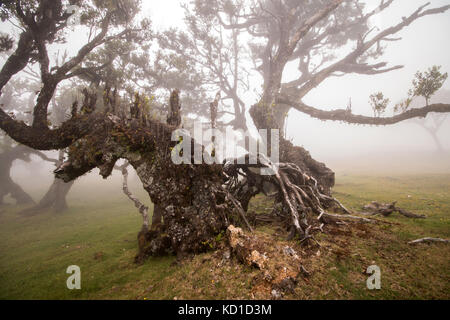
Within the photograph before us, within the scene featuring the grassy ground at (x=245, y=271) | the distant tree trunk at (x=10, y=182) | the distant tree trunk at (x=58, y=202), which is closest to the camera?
the grassy ground at (x=245, y=271)

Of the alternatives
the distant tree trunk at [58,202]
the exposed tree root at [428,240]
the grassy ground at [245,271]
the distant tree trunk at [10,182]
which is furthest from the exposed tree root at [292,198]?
the distant tree trunk at [10,182]

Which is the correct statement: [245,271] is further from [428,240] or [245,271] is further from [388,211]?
[388,211]

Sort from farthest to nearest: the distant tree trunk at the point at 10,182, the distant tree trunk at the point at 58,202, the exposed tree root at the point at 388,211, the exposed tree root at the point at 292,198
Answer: the distant tree trunk at the point at 10,182, the distant tree trunk at the point at 58,202, the exposed tree root at the point at 388,211, the exposed tree root at the point at 292,198

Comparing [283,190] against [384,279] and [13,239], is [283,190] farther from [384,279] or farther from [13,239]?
Result: [13,239]

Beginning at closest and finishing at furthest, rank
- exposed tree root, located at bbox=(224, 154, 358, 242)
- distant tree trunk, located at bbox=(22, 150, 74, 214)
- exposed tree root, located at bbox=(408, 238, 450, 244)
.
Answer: exposed tree root, located at bbox=(408, 238, 450, 244)
exposed tree root, located at bbox=(224, 154, 358, 242)
distant tree trunk, located at bbox=(22, 150, 74, 214)

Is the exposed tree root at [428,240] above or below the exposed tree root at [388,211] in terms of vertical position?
below

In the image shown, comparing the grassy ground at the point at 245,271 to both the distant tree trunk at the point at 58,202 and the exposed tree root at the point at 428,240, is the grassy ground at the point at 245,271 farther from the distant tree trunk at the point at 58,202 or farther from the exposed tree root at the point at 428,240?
the distant tree trunk at the point at 58,202

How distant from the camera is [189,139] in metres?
6.94

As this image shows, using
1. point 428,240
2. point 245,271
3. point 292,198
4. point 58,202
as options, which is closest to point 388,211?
point 428,240

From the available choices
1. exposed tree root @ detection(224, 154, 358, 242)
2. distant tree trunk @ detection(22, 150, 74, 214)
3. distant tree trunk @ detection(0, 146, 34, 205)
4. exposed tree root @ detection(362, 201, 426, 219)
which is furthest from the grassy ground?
distant tree trunk @ detection(0, 146, 34, 205)

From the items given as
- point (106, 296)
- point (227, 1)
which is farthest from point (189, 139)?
point (227, 1)

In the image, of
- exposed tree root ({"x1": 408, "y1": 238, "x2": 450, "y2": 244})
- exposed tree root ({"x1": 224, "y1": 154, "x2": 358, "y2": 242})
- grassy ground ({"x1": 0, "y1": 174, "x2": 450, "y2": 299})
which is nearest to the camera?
grassy ground ({"x1": 0, "y1": 174, "x2": 450, "y2": 299})

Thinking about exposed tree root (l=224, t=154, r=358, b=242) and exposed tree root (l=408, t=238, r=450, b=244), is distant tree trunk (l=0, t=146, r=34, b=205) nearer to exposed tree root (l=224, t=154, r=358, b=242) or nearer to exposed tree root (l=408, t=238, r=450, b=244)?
exposed tree root (l=224, t=154, r=358, b=242)
